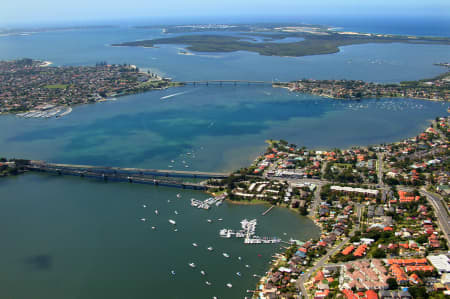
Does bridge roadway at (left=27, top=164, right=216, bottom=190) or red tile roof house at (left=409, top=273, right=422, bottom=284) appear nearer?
red tile roof house at (left=409, top=273, right=422, bottom=284)

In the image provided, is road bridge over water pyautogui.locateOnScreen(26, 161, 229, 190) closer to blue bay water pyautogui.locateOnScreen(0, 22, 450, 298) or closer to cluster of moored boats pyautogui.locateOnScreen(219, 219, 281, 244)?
blue bay water pyautogui.locateOnScreen(0, 22, 450, 298)

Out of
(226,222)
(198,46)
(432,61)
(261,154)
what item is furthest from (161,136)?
(198,46)

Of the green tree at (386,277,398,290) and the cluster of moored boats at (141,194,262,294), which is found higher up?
the green tree at (386,277,398,290)

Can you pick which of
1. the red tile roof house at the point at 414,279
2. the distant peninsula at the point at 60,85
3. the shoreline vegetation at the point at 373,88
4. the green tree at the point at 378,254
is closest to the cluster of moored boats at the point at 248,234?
the green tree at the point at 378,254

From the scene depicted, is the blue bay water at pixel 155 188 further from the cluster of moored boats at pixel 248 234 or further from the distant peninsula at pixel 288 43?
the distant peninsula at pixel 288 43

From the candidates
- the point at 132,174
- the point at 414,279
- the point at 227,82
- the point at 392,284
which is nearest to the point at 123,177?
the point at 132,174

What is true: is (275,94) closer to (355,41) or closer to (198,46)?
(198,46)

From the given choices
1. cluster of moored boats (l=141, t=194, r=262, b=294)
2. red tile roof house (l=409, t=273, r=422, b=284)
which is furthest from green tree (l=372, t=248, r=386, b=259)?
cluster of moored boats (l=141, t=194, r=262, b=294)
